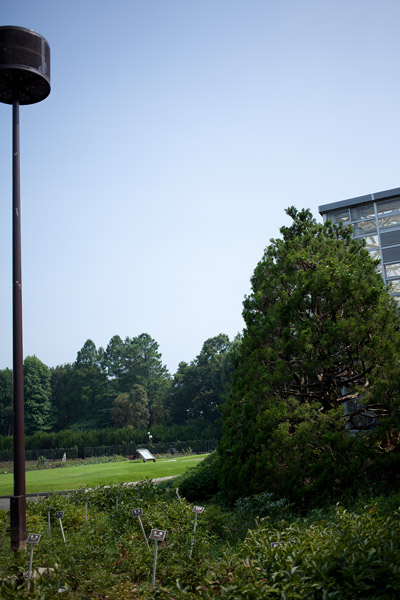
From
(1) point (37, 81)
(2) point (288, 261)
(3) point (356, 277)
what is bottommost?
(3) point (356, 277)

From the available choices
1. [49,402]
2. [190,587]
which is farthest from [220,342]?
[190,587]

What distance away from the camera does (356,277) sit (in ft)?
32.6

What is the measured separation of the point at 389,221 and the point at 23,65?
51.8 ft

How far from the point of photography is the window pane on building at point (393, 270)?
1930 centimetres

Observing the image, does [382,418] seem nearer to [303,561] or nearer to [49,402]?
[303,561]

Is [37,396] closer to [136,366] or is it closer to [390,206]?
[136,366]


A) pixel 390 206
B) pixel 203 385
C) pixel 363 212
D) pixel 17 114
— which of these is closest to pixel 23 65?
pixel 17 114

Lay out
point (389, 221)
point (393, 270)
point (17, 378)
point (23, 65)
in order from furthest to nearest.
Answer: point (389, 221) < point (393, 270) < point (23, 65) < point (17, 378)

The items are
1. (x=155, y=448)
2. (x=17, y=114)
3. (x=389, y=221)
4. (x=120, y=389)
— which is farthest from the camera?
(x=120, y=389)

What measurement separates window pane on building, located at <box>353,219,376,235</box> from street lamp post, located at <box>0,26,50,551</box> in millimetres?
15012

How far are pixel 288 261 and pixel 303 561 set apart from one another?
6.90 m

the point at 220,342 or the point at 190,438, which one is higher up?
the point at 220,342

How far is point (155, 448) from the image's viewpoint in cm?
4697

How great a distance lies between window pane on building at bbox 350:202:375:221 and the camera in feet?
65.3
